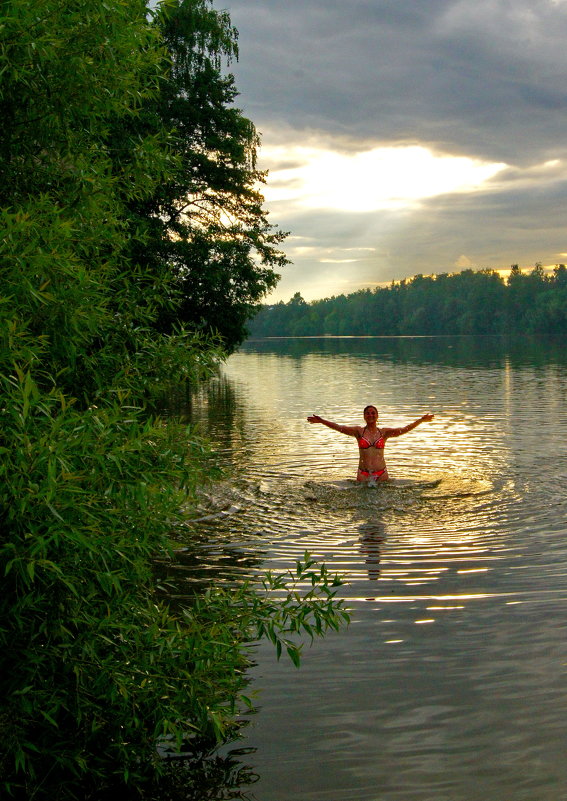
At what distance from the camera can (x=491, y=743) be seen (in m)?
6.64

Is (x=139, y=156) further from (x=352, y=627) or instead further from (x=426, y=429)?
(x=426, y=429)

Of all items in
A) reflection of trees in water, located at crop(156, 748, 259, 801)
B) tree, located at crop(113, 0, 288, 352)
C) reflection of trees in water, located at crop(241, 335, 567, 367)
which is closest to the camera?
reflection of trees in water, located at crop(156, 748, 259, 801)

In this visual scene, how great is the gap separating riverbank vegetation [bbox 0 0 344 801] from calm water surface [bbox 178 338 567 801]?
2.84 feet

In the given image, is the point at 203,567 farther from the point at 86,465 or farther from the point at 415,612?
the point at 86,465

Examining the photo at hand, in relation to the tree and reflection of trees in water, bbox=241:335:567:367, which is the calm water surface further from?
reflection of trees in water, bbox=241:335:567:367

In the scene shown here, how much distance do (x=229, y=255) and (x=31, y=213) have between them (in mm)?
32571

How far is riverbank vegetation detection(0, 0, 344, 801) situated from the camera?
508cm

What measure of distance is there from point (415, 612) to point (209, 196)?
3355 cm

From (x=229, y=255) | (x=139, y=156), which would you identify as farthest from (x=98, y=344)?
(x=229, y=255)

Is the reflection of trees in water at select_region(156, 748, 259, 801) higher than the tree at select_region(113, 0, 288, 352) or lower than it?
lower

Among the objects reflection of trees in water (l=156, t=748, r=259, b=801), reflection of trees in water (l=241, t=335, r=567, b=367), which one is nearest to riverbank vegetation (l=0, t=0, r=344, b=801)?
reflection of trees in water (l=156, t=748, r=259, b=801)

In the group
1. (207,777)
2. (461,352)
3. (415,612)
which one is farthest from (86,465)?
(461,352)

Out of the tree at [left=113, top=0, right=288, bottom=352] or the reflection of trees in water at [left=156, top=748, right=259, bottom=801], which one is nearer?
the reflection of trees in water at [left=156, top=748, right=259, bottom=801]

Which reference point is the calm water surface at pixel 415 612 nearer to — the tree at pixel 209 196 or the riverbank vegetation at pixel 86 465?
the riverbank vegetation at pixel 86 465
